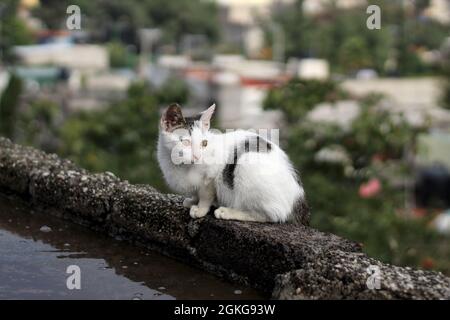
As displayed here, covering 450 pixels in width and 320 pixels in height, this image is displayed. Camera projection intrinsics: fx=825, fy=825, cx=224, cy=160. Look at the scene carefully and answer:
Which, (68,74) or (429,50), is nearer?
(68,74)

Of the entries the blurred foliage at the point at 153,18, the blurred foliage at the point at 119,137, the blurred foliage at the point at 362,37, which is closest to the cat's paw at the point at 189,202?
the blurred foliage at the point at 119,137

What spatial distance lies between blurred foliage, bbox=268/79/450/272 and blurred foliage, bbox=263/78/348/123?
0.05m

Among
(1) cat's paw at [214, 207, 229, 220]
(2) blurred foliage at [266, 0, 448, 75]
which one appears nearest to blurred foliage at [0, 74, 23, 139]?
(1) cat's paw at [214, 207, 229, 220]

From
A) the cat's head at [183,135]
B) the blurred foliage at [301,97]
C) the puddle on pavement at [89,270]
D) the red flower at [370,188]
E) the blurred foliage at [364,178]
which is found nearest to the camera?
the puddle on pavement at [89,270]

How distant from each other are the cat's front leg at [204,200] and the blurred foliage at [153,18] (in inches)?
3317

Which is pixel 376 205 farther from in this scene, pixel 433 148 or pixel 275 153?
pixel 433 148

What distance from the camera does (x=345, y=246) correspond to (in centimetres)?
481

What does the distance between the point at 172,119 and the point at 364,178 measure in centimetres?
1354

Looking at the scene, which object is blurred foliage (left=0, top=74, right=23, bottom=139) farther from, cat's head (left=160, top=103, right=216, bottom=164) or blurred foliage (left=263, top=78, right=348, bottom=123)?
cat's head (left=160, top=103, right=216, bottom=164)

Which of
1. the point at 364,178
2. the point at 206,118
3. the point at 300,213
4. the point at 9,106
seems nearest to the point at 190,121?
the point at 206,118

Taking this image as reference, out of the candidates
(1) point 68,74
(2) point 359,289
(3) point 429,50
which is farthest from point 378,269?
(3) point 429,50

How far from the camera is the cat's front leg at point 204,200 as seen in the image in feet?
17.3

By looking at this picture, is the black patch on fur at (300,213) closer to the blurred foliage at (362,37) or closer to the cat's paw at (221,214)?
the cat's paw at (221,214)
